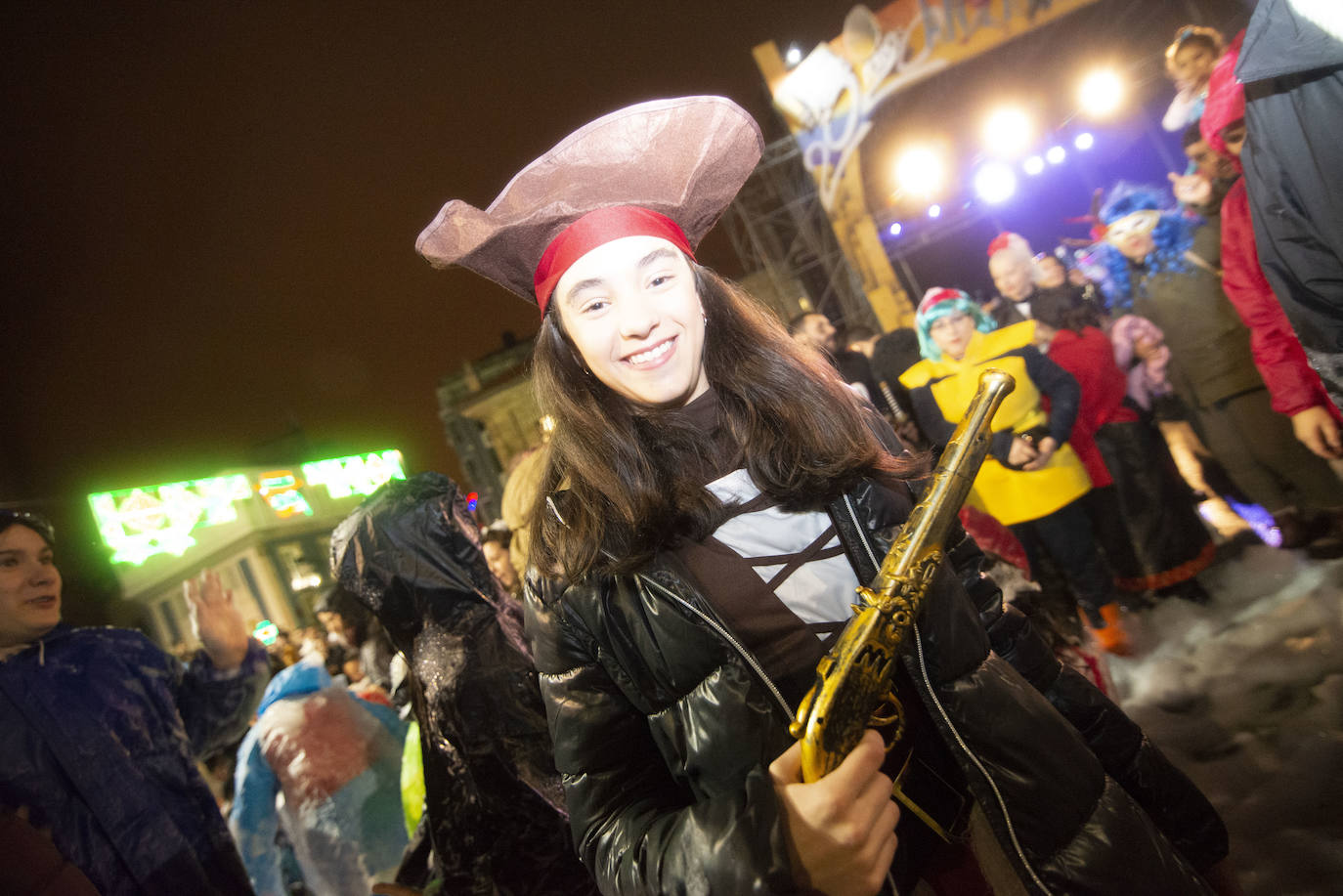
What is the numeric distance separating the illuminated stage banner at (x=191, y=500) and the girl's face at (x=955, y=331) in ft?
39.8

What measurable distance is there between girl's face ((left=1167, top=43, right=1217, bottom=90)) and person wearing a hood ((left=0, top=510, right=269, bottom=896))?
6.36m

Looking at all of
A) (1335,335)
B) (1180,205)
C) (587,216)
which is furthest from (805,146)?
(587,216)

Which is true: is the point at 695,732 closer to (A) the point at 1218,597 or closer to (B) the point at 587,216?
(B) the point at 587,216

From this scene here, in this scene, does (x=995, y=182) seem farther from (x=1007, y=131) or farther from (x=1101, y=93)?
(x=1101, y=93)

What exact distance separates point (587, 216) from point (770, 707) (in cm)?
113

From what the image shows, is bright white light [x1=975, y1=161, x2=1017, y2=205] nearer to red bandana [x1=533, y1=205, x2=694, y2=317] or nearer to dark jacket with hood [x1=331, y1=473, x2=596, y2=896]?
dark jacket with hood [x1=331, y1=473, x2=596, y2=896]

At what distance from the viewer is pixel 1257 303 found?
9.12 feet

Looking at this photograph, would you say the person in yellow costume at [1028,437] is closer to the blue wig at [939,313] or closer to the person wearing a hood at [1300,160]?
the blue wig at [939,313]

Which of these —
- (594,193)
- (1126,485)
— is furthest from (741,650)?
(1126,485)

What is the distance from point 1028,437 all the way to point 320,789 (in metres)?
4.15

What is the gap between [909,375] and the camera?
421cm

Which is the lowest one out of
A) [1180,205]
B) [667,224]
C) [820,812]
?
[820,812]

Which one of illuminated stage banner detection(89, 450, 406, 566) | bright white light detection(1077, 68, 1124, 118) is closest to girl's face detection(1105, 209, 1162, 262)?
bright white light detection(1077, 68, 1124, 118)

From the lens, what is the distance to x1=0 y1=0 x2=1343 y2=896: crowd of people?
115 cm
